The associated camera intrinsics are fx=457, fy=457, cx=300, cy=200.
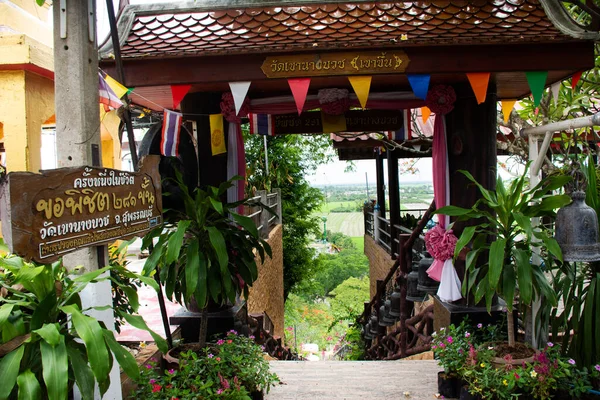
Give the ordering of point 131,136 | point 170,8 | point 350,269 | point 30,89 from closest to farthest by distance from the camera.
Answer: point 131,136, point 170,8, point 30,89, point 350,269

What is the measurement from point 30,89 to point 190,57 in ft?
8.17

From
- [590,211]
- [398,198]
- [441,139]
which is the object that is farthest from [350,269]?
[590,211]

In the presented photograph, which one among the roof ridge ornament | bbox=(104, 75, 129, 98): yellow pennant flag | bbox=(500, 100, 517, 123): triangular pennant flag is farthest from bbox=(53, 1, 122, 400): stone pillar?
bbox=(500, 100, 517, 123): triangular pennant flag

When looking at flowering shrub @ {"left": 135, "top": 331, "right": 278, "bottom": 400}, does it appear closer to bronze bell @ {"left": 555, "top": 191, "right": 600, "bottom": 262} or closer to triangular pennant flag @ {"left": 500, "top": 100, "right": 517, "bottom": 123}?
bronze bell @ {"left": 555, "top": 191, "right": 600, "bottom": 262}

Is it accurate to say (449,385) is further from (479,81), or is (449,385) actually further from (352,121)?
(352,121)

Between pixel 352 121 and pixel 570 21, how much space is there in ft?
7.50

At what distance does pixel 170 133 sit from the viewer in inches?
160

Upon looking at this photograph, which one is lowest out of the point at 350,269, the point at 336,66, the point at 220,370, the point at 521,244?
the point at 350,269

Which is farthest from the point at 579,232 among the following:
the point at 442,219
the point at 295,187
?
the point at 295,187

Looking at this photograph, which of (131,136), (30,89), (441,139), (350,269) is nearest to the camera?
(131,136)

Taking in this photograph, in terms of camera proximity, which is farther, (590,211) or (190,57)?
(190,57)

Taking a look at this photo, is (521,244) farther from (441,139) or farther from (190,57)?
(190,57)

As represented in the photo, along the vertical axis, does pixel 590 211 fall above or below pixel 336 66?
below

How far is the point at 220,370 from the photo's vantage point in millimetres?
3184
